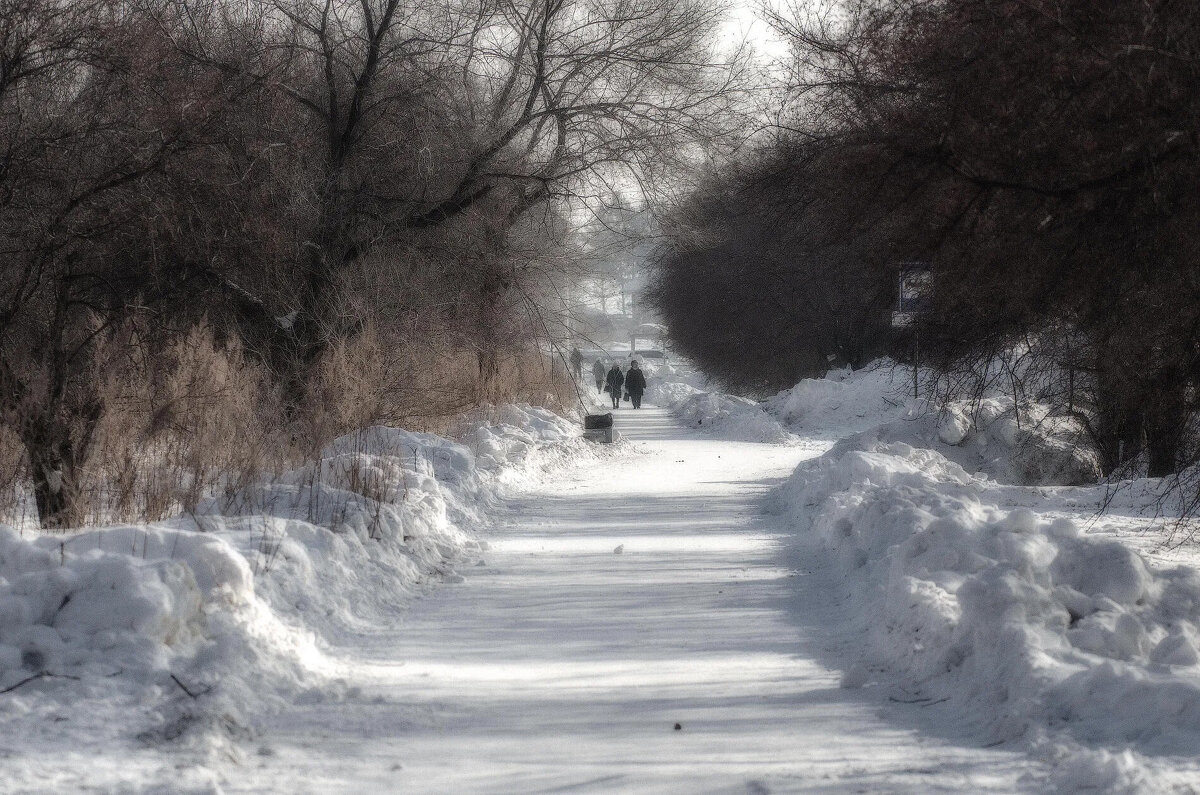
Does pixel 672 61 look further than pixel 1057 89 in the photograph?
Yes

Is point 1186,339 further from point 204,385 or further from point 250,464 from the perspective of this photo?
point 204,385

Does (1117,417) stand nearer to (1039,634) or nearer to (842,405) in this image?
(1039,634)

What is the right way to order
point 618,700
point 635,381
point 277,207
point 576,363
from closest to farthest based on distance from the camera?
1. point 618,700
2. point 277,207
3. point 576,363
4. point 635,381

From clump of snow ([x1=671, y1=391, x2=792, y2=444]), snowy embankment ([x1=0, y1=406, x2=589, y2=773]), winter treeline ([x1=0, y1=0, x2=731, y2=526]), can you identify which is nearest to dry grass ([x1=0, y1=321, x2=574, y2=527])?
winter treeline ([x1=0, y1=0, x2=731, y2=526])

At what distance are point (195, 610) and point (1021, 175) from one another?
18.1ft

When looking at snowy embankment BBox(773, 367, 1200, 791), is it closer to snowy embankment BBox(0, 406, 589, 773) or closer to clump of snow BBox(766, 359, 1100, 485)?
snowy embankment BBox(0, 406, 589, 773)

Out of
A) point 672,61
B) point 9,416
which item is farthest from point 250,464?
point 672,61

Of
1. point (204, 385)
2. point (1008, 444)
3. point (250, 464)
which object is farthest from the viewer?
point (1008, 444)

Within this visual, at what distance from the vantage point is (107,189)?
36.4 ft

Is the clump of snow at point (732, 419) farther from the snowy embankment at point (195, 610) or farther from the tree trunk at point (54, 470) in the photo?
the tree trunk at point (54, 470)

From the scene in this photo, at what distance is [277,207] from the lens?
18062 millimetres

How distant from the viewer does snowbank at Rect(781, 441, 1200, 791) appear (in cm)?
519

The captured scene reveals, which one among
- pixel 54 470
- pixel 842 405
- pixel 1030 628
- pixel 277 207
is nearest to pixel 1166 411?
pixel 1030 628

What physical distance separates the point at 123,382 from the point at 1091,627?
9228 mm
